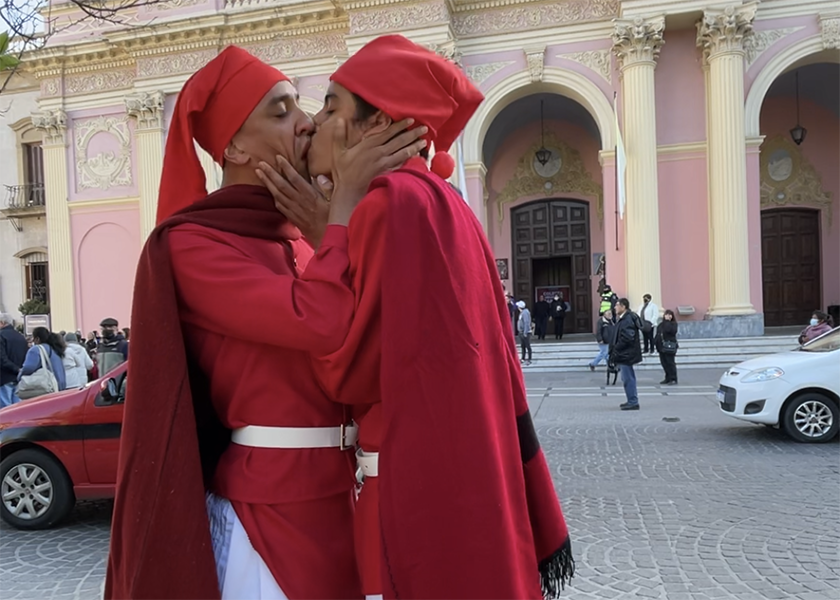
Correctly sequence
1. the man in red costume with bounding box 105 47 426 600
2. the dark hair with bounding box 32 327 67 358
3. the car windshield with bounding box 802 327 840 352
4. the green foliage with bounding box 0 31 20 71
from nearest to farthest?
the man in red costume with bounding box 105 47 426 600
the green foliage with bounding box 0 31 20 71
the car windshield with bounding box 802 327 840 352
the dark hair with bounding box 32 327 67 358

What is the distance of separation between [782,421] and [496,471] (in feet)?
25.8

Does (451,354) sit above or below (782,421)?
above

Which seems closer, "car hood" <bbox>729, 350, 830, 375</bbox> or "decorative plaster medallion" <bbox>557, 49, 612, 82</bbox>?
"car hood" <bbox>729, 350, 830, 375</bbox>

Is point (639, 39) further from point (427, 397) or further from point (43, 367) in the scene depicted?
point (427, 397)

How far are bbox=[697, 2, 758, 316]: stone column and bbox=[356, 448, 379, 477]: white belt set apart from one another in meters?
17.3

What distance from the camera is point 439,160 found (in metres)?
1.60

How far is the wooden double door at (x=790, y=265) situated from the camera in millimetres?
21047

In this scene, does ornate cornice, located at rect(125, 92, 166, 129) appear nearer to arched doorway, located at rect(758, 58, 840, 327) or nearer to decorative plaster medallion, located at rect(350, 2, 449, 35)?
decorative plaster medallion, located at rect(350, 2, 449, 35)

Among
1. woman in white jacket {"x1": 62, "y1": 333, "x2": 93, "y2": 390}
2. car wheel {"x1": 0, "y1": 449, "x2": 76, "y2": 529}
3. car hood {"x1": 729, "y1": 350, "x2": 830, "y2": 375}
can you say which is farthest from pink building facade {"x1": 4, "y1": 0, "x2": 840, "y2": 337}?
car wheel {"x1": 0, "y1": 449, "x2": 76, "y2": 529}

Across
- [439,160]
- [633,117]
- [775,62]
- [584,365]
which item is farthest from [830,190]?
[439,160]

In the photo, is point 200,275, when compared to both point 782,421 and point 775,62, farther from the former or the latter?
point 775,62

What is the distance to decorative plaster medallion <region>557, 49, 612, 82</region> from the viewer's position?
1783 centimetres

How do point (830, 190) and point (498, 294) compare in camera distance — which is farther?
point (830, 190)

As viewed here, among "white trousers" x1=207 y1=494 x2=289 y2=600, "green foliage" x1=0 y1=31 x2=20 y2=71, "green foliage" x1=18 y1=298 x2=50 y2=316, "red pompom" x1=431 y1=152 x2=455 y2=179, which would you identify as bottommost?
"white trousers" x1=207 y1=494 x2=289 y2=600
